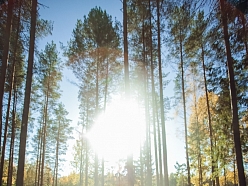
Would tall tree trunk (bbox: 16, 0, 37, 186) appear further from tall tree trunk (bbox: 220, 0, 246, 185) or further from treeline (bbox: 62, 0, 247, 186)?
tall tree trunk (bbox: 220, 0, 246, 185)

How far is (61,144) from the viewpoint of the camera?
106 feet

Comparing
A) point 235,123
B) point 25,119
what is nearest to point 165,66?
point 235,123

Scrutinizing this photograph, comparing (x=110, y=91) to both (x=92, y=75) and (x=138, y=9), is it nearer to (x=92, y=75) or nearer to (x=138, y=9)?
(x=92, y=75)

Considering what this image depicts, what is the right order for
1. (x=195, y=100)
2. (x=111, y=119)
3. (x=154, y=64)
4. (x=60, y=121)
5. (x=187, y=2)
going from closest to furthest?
(x=187, y=2)
(x=154, y=64)
(x=111, y=119)
(x=195, y=100)
(x=60, y=121)

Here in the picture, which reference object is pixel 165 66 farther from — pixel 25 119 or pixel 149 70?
pixel 25 119

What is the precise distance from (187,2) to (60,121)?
92.6 ft

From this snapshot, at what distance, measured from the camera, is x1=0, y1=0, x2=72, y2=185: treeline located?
8919mm

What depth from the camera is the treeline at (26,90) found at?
892 centimetres

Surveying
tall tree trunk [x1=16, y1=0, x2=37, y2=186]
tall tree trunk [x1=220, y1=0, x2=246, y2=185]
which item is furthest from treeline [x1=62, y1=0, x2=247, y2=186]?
tall tree trunk [x1=16, y1=0, x2=37, y2=186]

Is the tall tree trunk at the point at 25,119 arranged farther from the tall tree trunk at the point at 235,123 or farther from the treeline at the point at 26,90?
the tall tree trunk at the point at 235,123

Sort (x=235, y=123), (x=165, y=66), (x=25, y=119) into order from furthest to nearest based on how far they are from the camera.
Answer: (x=165, y=66), (x=235, y=123), (x=25, y=119)

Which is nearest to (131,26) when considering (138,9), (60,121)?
(138,9)

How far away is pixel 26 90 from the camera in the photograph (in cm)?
843

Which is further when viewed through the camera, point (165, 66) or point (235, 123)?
point (165, 66)
